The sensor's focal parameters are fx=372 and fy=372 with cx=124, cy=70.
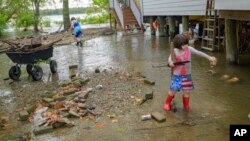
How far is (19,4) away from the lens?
124 ft

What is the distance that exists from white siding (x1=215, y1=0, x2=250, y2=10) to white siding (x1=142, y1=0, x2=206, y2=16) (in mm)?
3567

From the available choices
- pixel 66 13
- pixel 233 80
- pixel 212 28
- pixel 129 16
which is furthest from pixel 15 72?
pixel 66 13

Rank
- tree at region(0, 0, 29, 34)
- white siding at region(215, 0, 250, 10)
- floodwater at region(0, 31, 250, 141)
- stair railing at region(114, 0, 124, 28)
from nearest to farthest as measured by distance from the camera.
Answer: floodwater at region(0, 31, 250, 141) < white siding at region(215, 0, 250, 10) < stair railing at region(114, 0, 124, 28) < tree at region(0, 0, 29, 34)

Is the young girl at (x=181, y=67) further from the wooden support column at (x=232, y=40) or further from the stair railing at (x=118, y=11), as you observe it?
the stair railing at (x=118, y=11)

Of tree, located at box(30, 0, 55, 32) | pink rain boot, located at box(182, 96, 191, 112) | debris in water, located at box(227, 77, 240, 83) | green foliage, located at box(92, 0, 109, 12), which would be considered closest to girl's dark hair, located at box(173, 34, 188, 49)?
pink rain boot, located at box(182, 96, 191, 112)

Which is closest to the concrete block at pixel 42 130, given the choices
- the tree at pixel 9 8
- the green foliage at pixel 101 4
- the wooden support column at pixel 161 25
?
the wooden support column at pixel 161 25

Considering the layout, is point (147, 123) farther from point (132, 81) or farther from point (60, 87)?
point (60, 87)

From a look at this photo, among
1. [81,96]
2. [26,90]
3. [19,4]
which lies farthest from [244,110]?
[19,4]

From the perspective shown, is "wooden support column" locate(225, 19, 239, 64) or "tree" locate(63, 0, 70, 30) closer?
"wooden support column" locate(225, 19, 239, 64)

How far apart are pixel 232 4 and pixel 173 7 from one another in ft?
28.9

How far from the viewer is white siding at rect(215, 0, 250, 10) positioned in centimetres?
926

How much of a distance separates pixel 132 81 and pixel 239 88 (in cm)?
287

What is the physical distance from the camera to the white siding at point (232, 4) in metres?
9.26

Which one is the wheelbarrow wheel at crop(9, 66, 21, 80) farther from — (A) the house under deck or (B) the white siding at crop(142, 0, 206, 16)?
(B) the white siding at crop(142, 0, 206, 16)
